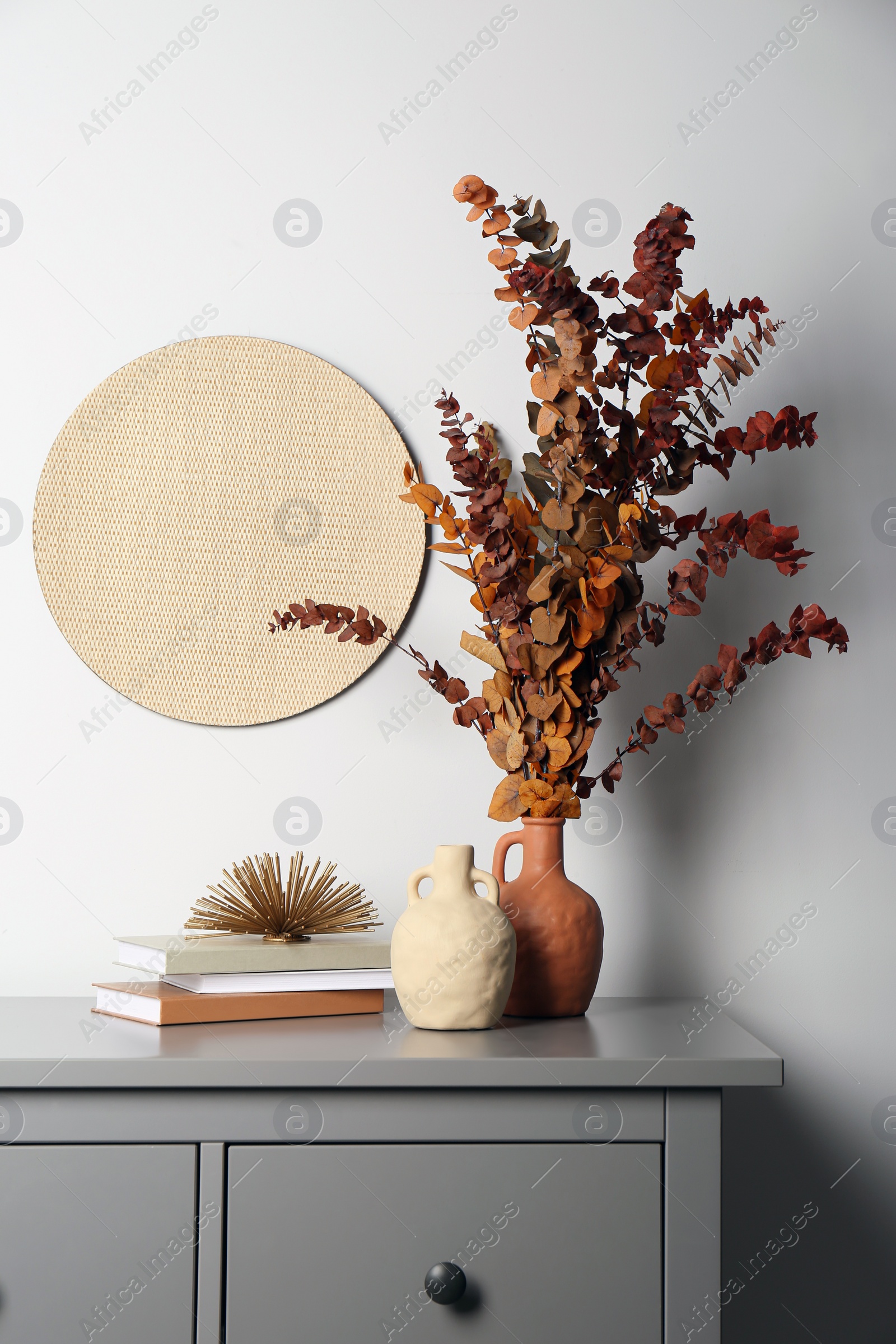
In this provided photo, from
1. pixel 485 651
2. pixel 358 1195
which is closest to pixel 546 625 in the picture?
pixel 485 651

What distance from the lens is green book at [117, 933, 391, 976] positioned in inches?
40.8

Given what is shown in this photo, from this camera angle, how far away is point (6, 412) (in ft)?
4.51

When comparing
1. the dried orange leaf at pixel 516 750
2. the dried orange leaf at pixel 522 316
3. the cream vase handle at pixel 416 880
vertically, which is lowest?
the cream vase handle at pixel 416 880

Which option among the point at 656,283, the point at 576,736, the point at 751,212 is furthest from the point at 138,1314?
the point at 751,212

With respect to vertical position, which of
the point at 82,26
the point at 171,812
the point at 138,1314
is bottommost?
the point at 138,1314

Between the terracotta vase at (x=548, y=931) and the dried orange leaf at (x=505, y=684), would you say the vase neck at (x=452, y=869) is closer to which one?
the terracotta vase at (x=548, y=931)

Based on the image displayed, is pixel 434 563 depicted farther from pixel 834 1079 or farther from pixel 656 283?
pixel 834 1079

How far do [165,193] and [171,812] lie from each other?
33.6 inches

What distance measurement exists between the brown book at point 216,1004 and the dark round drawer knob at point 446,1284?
288 millimetres

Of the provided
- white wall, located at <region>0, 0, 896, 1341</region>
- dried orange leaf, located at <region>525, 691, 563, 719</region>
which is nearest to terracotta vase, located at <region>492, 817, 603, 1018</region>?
dried orange leaf, located at <region>525, 691, 563, 719</region>

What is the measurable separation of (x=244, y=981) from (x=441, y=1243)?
12.7 inches

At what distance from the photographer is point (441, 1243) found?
0.88 meters

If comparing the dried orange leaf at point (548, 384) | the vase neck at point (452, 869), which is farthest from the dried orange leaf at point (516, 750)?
the dried orange leaf at point (548, 384)

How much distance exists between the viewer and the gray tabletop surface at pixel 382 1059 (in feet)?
2.86
